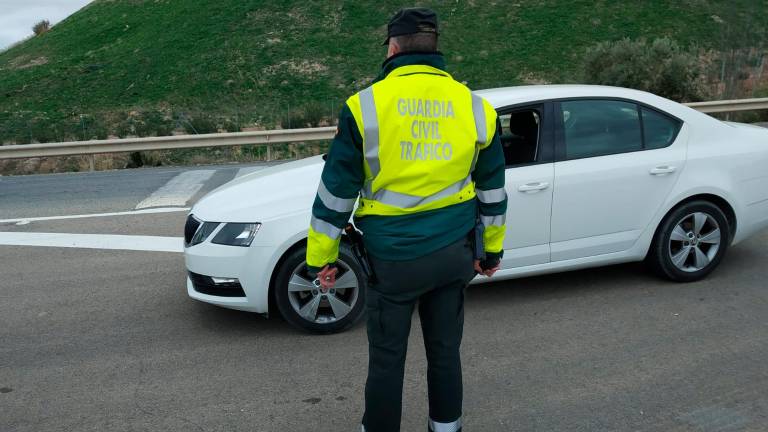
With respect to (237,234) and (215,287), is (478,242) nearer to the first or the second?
(237,234)

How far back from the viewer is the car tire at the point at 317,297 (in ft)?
16.0

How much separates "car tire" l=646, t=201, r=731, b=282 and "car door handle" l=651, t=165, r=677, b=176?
0.30 metres

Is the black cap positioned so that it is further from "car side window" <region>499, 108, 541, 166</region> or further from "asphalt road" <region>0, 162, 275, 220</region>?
"asphalt road" <region>0, 162, 275, 220</region>

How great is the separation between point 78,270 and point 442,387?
4537 millimetres

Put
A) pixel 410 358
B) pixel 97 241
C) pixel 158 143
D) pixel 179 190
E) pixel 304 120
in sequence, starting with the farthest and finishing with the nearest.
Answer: pixel 304 120, pixel 158 143, pixel 179 190, pixel 97 241, pixel 410 358

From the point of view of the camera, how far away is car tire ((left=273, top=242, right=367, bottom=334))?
4879 millimetres

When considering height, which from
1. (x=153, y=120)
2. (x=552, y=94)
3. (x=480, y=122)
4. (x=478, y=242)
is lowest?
(x=153, y=120)

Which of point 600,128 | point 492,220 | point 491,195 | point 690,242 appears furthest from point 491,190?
point 690,242

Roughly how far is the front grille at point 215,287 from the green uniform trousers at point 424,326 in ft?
6.39

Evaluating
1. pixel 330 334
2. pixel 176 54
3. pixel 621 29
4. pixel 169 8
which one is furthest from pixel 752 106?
pixel 169 8

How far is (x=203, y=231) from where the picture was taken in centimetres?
500

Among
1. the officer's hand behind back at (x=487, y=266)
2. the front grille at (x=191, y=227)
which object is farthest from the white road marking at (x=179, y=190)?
the officer's hand behind back at (x=487, y=266)

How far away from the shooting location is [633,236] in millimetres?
5504

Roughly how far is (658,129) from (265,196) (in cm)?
297
